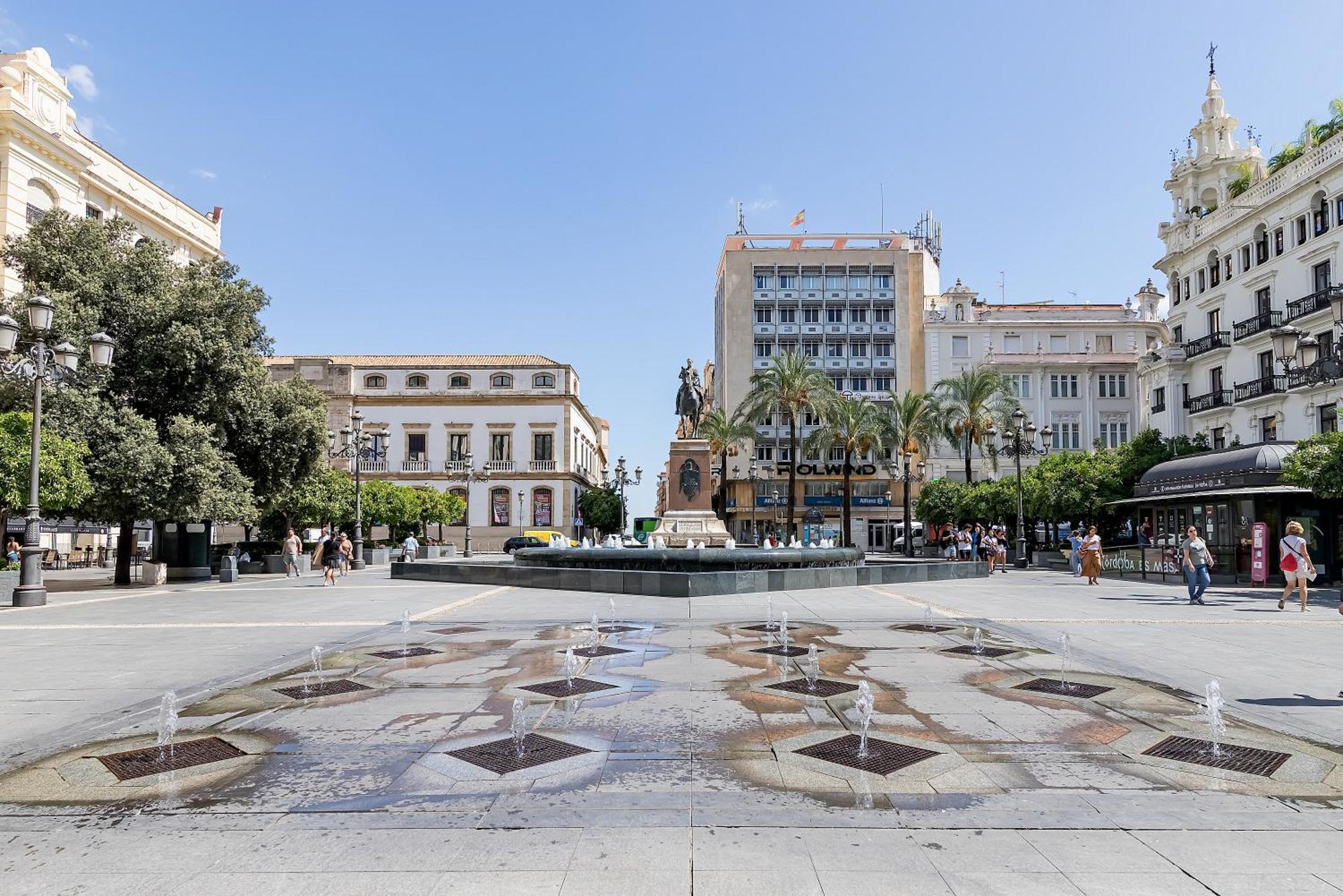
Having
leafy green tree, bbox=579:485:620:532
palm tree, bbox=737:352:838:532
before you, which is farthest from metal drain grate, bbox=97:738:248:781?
leafy green tree, bbox=579:485:620:532

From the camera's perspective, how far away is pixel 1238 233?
3869 centimetres

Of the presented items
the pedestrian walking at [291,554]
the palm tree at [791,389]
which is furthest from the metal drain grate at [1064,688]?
the palm tree at [791,389]

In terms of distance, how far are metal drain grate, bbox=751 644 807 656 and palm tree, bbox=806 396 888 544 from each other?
1471 inches

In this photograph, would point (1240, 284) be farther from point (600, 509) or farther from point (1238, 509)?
point (600, 509)

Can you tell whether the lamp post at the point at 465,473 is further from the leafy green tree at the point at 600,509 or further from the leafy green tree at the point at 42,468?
the leafy green tree at the point at 42,468

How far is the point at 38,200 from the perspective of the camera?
3191 cm

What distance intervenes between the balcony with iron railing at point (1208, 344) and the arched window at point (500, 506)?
46770 millimetres

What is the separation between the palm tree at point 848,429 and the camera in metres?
49.3

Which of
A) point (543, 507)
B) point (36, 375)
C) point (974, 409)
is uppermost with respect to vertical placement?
point (974, 409)

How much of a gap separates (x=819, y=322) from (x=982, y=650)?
6563cm

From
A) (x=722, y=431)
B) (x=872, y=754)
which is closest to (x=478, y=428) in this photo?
(x=722, y=431)

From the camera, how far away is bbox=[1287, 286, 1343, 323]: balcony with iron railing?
32500 mm

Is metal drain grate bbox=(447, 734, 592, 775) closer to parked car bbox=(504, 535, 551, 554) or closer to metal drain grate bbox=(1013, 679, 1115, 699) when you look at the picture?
metal drain grate bbox=(1013, 679, 1115, 699)

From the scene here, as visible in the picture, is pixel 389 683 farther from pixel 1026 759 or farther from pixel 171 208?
pixel 171 208
